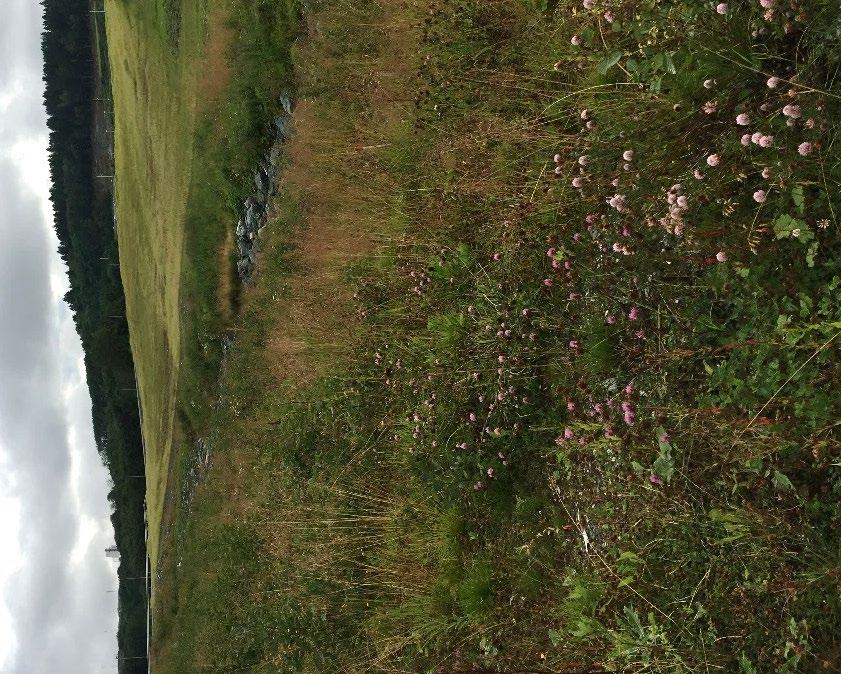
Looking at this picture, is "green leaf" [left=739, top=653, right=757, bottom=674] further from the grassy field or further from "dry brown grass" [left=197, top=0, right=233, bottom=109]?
the grassy field

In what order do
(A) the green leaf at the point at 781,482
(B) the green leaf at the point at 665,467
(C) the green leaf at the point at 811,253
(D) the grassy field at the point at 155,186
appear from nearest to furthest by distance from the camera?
(C) the green leaf at the point at 811,253 < (A) the green leaf at the point at 781,482 < (B) the green leaf at the point at 665,467 < (D) the grassy field at the point at 155,186

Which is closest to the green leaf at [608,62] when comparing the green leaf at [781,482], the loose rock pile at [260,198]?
the green leaf at [781,482]

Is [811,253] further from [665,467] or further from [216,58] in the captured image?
[216,58]

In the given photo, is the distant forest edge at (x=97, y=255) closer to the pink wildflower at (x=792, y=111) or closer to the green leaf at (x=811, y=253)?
the green leaf at (x=811, y=253)

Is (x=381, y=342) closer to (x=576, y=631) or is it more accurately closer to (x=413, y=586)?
(x=413, y=586)

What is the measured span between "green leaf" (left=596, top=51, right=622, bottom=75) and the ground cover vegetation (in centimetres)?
14

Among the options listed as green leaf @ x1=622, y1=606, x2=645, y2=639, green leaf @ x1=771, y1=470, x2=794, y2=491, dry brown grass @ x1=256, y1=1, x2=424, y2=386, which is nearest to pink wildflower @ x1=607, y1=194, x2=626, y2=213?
green leaf @ x1=771, y1=470, x2=794, y2=491

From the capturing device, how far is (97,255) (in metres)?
44.7

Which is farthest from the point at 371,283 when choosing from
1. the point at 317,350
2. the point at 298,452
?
the point at 298,452

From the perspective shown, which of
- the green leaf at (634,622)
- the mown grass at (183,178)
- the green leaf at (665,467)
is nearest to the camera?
the green leaf at (665,467)

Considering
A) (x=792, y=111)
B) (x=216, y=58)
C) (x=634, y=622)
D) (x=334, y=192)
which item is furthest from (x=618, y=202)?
(x=216, y=58)

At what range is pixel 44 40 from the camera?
183 ft

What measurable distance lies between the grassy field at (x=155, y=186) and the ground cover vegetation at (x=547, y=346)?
583 cm

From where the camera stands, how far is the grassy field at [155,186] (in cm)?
1680
